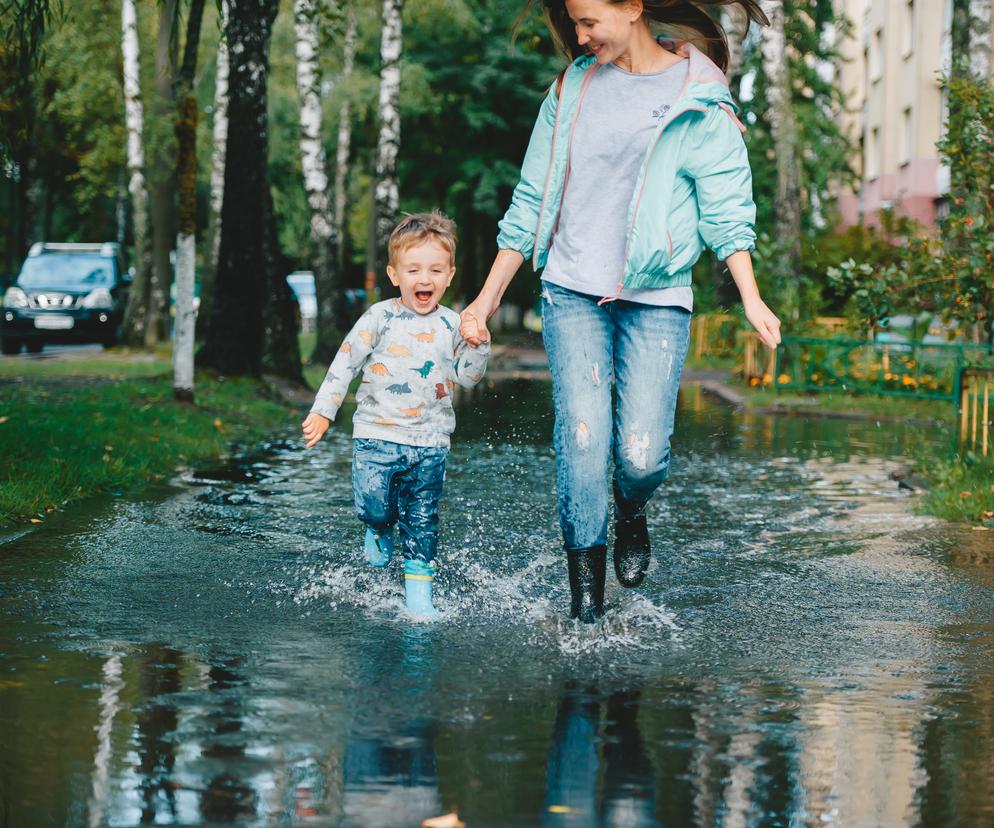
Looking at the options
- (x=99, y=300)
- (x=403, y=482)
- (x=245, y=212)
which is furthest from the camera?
(x=99, y=300)

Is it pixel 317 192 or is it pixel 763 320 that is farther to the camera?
pixel 317 192

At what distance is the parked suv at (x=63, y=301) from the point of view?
98.8 ft

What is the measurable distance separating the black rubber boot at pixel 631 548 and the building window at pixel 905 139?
42.8 m

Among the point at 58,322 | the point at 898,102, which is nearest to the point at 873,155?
the point at 898,102

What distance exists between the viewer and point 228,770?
397 centimetres

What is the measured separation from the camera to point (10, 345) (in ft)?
101

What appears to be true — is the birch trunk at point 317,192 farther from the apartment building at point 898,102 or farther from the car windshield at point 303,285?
the car windshield at point 303,285

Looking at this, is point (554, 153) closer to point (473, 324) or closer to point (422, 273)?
point (473, 324)

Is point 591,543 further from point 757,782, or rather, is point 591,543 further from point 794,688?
point 757,782

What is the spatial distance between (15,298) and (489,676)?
26.4 metres

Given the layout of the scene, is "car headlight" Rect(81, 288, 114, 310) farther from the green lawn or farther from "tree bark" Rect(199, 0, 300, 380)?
"tree bark" Rect(199, 0, 300, 380)

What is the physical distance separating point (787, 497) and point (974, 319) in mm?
3874

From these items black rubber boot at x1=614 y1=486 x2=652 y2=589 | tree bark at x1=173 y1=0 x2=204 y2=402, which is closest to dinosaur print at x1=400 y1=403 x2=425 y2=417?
black rubber boot at x1=614 y1=486 x2=652 y2=589

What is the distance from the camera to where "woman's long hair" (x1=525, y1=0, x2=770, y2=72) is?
557cm
